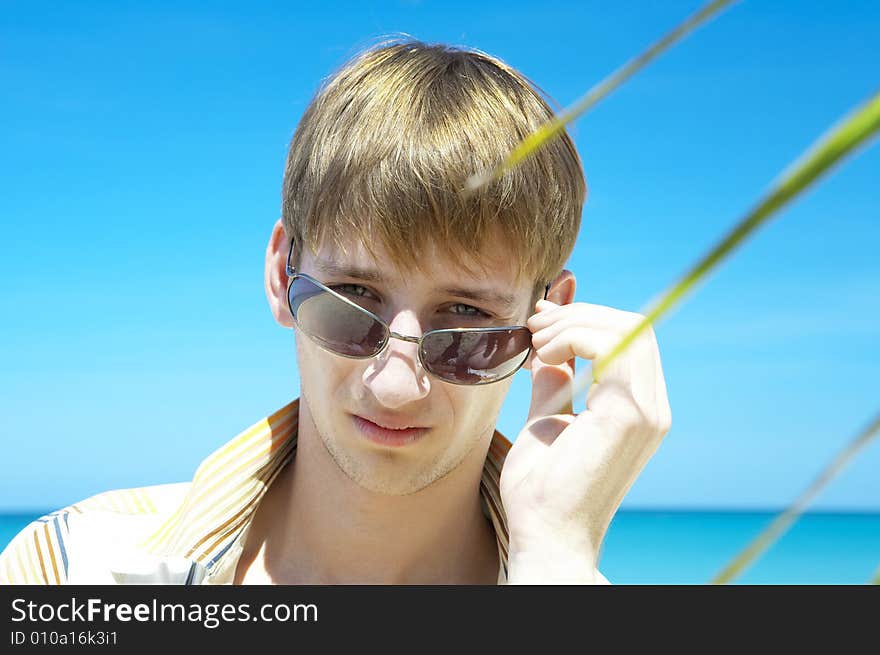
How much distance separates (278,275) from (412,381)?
885 millimetres

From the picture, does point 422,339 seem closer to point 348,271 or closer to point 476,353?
point 476,353

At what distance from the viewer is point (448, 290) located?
117 inches

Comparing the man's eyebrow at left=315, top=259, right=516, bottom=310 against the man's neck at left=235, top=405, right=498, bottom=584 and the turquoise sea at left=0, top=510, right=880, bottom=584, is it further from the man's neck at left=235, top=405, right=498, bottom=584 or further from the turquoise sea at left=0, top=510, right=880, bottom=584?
the turquoise sea at left=0, top=510, right=880, bottom=584

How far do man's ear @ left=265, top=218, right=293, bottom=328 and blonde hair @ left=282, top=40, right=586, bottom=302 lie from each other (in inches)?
4.7

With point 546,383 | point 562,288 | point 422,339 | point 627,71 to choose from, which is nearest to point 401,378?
point 422,339

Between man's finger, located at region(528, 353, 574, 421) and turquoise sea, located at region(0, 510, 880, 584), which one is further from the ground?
turquoise sea, located at region(0, 510, 880, 584)

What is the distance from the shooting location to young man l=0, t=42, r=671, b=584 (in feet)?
8.61

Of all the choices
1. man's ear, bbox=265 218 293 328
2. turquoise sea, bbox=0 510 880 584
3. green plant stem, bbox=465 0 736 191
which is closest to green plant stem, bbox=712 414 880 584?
green plant stem, bbox=465 0 736 191

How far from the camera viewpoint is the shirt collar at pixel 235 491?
10.2ft

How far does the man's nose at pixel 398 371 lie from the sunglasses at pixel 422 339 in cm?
2
